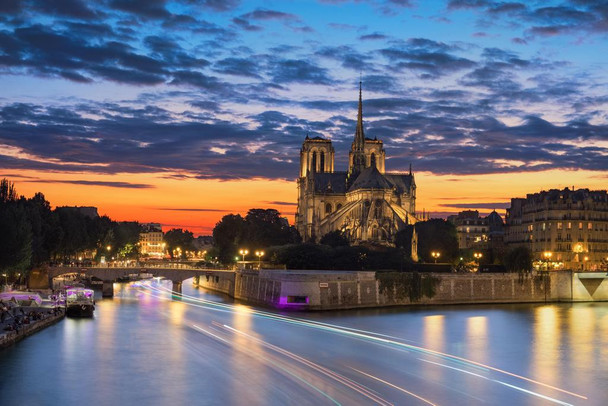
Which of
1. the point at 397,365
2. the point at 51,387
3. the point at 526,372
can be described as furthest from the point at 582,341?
the point at 51,387

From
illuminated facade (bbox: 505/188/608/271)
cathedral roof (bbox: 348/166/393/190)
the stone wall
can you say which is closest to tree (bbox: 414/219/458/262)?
illuminated facade (bbox: 505/188/608/271)

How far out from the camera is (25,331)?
53219 mm

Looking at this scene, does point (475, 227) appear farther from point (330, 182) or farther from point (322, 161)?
point (322, 161)

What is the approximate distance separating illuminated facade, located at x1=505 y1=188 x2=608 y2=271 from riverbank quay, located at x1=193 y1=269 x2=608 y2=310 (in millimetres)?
22114

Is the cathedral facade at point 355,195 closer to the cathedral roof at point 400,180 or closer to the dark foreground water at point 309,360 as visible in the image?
the cathedral roof at point 400,180

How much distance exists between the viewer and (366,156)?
173500 mm

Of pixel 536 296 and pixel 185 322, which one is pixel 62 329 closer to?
pixel 185 322

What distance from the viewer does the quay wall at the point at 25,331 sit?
158 feet

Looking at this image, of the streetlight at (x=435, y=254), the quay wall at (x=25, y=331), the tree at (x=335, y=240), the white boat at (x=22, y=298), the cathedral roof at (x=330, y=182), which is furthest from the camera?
the cathedral roof at (x=330, y=182)

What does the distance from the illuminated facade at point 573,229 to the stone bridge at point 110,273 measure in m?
47.5

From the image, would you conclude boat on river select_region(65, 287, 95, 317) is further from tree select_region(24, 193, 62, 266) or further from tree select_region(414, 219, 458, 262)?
tree select_region(414, 219, 458, 262)

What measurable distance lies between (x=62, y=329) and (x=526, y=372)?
32649mm

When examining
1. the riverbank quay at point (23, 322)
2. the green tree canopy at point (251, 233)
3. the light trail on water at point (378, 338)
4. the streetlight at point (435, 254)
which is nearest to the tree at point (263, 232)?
the green tree canopy at point (251, 233)

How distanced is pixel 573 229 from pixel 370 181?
4260 centimetres
